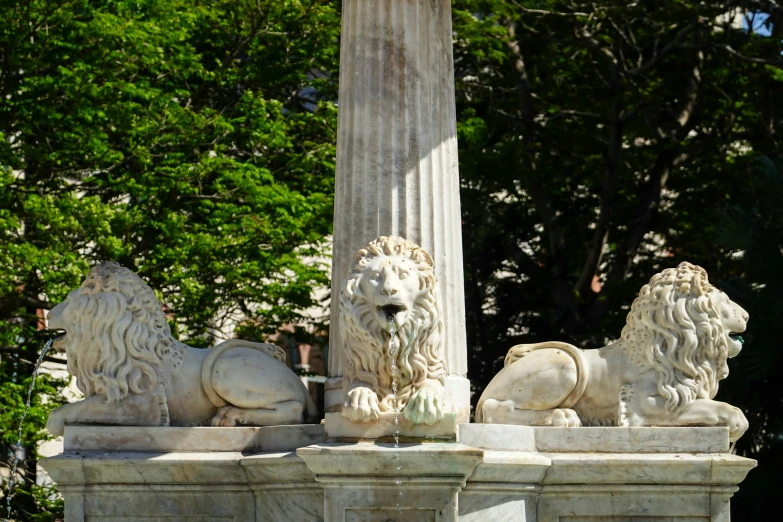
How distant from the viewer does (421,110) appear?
12125 mm

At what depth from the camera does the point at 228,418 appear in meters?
11.8

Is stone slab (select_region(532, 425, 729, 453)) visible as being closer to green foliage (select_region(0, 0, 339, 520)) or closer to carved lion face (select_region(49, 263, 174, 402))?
carved lion face (select_region(49, 263, 174, 402))

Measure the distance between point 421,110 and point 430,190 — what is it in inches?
24.9

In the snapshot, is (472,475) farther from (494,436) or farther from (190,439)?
(190,439)

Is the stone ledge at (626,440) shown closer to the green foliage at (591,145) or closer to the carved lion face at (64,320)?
the carved lion face at (64,320)

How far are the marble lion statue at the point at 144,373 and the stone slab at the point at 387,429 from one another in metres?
1.38

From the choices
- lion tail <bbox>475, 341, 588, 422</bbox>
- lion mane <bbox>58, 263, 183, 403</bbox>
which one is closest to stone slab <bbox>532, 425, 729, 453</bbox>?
lion tail <bbox>475, 341, 588, 422</bbox>

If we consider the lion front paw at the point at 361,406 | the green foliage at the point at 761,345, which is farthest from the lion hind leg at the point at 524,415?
the green foliage at the point at 761,345

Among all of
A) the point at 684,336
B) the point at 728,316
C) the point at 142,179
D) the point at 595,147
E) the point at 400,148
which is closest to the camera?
the point at 684,336

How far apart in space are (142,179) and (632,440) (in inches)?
451

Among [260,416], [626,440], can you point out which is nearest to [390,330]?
[260,416]

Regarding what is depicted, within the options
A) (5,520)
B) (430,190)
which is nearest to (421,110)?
(430,190)

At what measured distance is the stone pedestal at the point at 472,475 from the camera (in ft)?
35.4

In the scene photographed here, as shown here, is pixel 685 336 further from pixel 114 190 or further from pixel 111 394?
pixel 114 190
